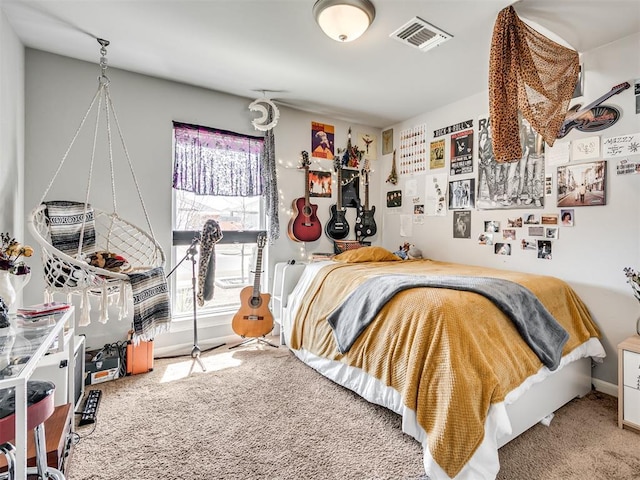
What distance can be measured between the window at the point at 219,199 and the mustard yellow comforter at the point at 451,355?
63.0 inches

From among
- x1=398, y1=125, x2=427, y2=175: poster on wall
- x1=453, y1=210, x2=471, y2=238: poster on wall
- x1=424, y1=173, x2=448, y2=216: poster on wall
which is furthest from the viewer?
x1=398, y1=125, x2=427, y2=175: poster on wall

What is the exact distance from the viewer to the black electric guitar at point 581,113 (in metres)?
2.20

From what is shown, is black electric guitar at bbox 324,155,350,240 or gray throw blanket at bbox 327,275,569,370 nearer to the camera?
gray throw blanket at bbox 327,275,569,370

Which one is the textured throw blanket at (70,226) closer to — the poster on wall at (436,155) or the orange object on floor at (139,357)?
the orange object on floor at (139,357)

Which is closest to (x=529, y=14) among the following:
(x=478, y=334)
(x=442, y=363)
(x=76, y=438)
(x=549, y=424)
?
(x=478, y=334)

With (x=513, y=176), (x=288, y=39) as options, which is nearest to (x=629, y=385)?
(x=513, y=176)

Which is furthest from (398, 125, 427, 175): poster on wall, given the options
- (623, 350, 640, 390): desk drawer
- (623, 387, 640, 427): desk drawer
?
(623, 387, 640, 427): desk drawer

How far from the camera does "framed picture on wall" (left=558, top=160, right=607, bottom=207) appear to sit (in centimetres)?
225

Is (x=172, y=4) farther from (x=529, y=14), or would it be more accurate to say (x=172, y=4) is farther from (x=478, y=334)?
(x=478, y=334)

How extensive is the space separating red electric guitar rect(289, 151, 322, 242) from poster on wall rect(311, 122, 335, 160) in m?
0.17

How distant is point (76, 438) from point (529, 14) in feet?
11.3

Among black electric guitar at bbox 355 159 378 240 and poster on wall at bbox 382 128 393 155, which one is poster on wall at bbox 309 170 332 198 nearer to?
black electric guitar at bbox 355 159 378 240

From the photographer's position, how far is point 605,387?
2242 millimetres

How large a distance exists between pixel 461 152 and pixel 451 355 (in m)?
2.34
